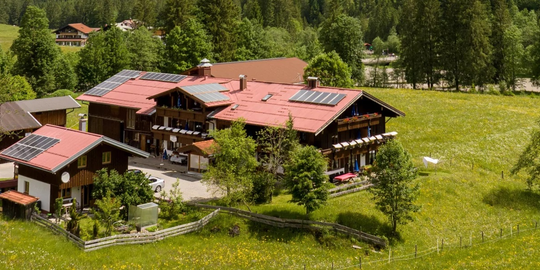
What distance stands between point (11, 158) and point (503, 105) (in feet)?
195

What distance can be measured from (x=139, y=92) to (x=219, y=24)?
45.4 m

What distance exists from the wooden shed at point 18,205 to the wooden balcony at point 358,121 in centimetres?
2408

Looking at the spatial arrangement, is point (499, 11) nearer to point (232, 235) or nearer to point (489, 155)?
point (489, 155)

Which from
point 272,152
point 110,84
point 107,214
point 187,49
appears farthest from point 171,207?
point 187,49

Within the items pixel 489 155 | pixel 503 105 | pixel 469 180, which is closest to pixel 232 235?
pixel 469 180

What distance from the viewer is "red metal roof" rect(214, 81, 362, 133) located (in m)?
47.0

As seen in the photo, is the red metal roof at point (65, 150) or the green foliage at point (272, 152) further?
the green foliage at point (272, 152)

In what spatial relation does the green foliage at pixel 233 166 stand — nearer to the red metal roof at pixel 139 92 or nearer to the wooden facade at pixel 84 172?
the wooden facade at pixel 84 172

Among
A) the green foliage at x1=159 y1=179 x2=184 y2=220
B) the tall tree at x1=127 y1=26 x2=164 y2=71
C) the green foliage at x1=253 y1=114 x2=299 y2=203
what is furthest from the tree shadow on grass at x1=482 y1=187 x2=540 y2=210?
the tall tree at x1=127 y1=26 x2=164 y2=71

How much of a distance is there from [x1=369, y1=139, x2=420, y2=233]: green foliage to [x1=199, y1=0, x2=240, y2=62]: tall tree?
66762mm

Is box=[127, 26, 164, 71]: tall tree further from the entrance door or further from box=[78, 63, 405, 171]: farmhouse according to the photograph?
the entrance door

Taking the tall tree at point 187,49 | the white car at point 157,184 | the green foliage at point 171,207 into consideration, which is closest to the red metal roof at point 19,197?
the green foliage at point 171,207

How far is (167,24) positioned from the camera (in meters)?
110

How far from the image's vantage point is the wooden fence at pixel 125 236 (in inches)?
1344
